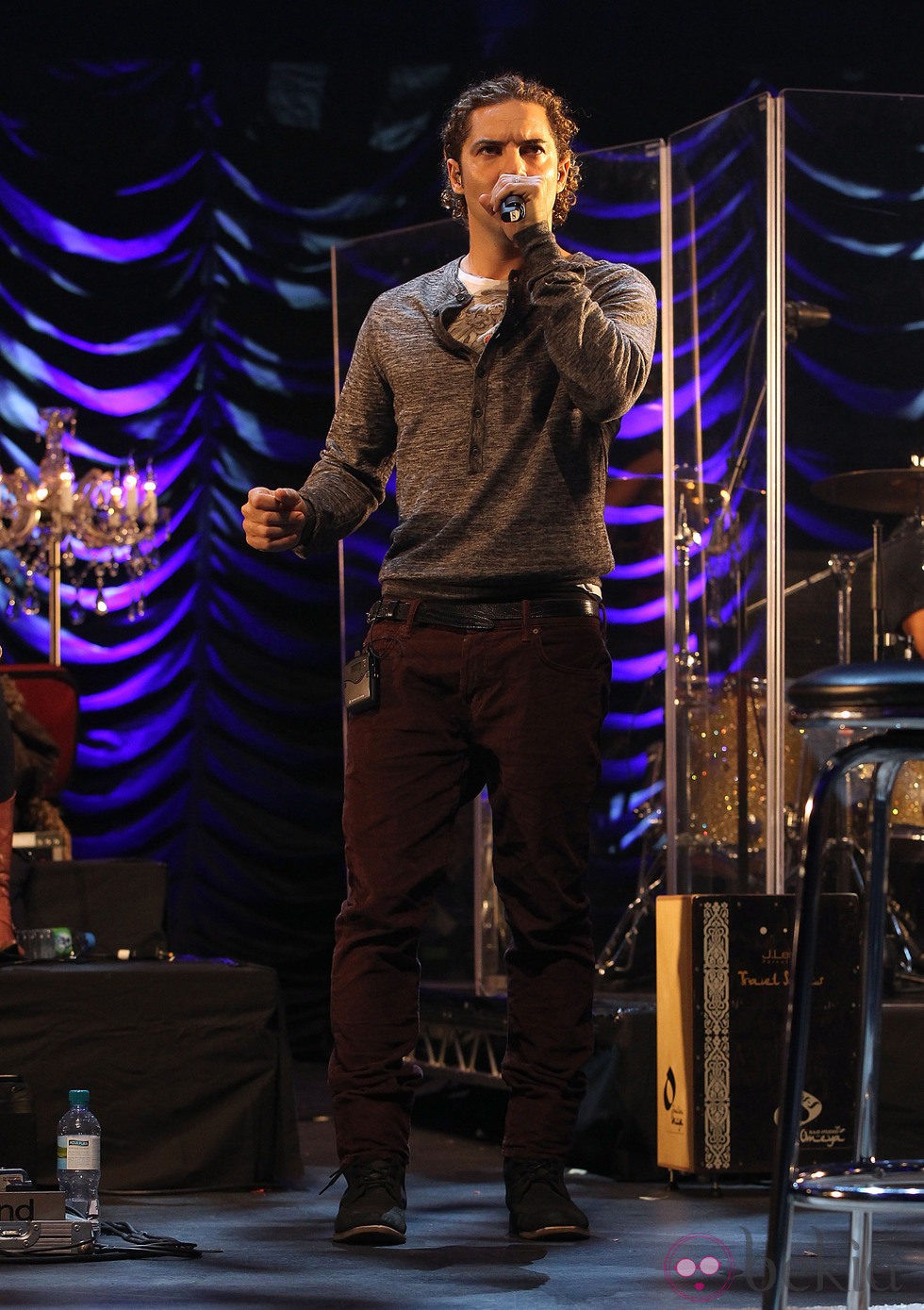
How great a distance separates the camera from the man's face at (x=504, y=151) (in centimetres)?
280

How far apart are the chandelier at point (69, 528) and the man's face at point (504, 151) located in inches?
138

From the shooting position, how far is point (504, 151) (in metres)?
2.80

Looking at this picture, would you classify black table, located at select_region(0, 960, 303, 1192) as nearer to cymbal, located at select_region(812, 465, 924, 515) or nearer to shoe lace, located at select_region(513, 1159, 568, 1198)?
shoe lace, located at select_region(513, 1159, 568, 1198)

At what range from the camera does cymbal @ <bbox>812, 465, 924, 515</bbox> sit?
423 centimetres

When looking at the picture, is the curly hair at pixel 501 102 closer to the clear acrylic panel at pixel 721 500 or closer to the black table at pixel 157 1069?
the clear acrylic panel at pixel 721 500

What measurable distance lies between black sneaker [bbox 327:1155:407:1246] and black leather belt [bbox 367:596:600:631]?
78 cm

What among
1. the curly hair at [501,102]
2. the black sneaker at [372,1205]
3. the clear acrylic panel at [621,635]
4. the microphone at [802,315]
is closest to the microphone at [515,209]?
Result: the curly hair at [501,102]

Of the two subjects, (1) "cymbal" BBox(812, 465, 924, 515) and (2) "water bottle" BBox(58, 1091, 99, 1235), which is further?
(1) "cymbal" BBox(812, 465, 924, 515)

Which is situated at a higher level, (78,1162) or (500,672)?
(500,672)

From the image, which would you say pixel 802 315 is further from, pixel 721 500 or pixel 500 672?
pixel 500 672

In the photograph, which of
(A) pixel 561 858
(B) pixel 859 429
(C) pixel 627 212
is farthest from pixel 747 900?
(C) pixel 627 212

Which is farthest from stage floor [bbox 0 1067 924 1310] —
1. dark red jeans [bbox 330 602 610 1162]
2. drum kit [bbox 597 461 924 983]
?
Result: drum kit [bbox 597 461 924 983]

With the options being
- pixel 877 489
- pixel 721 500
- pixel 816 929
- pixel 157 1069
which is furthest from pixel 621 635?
pixel 816 929

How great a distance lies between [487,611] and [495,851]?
357 mm
